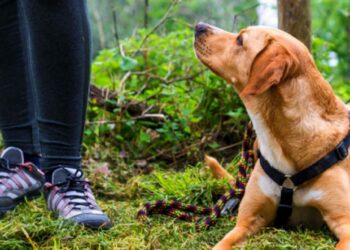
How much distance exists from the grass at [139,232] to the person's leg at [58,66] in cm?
36

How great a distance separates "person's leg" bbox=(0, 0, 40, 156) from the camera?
275 centimetres

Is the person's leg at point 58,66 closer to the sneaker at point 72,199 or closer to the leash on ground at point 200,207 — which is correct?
the sneaker at point 72,199

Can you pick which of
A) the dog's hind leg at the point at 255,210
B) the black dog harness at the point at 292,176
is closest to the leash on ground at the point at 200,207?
the dog's hind leg at the point at 255,210

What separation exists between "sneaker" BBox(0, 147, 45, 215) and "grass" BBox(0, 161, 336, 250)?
0.17ft

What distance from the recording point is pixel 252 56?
2.44m

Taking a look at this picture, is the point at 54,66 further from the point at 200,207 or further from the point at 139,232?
the point at 200,207

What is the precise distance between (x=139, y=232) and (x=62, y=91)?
2.35ft

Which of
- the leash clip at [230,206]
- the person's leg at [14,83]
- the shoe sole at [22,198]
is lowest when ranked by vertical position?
the leash clip at [230,206]

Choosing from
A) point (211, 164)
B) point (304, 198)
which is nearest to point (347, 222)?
point (304, 198)

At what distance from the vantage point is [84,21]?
8.11 feet

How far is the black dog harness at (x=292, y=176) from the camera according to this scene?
7.70 feet

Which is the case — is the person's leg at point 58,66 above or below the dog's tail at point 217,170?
above

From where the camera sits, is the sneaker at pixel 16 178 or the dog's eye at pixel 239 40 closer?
the dog's eye at pixel 239 40

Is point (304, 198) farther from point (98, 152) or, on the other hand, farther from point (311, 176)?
point (98, 152)
